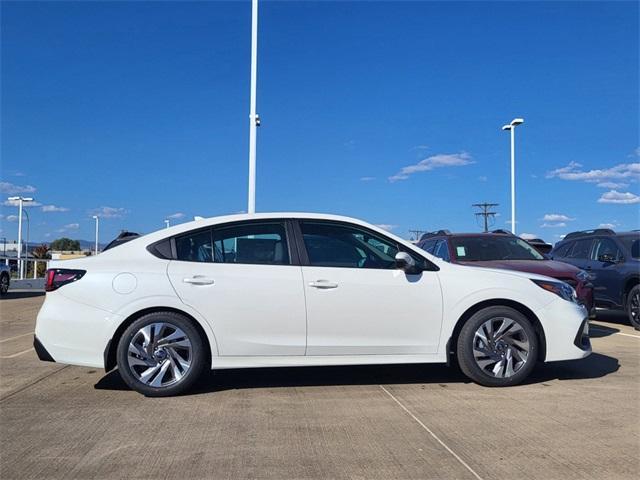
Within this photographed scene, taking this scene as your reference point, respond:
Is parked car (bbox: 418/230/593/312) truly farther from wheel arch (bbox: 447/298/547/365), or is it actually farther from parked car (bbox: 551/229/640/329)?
wheel arch (bbox: 447/298/547/365)

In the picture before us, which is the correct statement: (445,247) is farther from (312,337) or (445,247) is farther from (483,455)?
(483,455)

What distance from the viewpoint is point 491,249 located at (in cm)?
924

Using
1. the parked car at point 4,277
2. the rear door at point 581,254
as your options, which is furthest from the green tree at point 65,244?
the rear door at point 581,254

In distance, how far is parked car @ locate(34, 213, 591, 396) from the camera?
5.16m

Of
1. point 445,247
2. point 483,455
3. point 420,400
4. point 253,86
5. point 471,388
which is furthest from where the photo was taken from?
point 253,86

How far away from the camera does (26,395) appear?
5.34 metres

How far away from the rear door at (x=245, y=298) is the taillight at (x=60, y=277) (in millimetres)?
811

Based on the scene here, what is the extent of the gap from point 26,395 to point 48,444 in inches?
58.9

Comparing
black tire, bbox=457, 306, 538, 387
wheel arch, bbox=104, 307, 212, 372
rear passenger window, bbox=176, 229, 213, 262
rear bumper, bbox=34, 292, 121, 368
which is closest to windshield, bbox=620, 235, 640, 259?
black tire, bbox=457, 306, 538, 387

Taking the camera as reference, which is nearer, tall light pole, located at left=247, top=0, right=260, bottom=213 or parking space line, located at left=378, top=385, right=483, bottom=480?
parking space line, located at left=378, top=385, right=483, bottom=480

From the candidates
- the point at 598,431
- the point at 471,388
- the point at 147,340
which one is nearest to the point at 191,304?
the point at 147,340

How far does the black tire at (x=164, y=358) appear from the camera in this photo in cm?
512

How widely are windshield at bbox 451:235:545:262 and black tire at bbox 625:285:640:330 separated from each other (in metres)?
1.94

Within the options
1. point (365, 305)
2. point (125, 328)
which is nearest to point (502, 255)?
point (365, 305)
